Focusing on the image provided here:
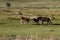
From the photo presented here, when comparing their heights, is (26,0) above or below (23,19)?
below

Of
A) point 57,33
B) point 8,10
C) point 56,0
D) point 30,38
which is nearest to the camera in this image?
point 30,38

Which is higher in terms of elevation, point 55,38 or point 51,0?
point 55,38

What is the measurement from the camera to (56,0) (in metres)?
58.7

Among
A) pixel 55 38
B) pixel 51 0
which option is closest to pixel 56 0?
pixel 51 0

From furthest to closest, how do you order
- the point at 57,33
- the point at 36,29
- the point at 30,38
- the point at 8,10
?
the point at 8,10 → the point at 36,29 → the point at 57,33 → the point at 30,38

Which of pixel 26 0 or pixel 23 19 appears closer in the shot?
pixel 23 19

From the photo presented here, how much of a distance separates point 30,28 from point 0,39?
5.44 meters

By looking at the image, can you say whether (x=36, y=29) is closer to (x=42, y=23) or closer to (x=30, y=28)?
(x=30, y=28)

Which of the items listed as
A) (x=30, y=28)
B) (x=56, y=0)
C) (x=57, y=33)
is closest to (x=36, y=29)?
(x=30, y=28)

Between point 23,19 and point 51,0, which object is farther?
point 51,0

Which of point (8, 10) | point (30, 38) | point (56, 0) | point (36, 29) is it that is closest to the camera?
point (30, 38)

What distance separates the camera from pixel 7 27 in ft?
77.2

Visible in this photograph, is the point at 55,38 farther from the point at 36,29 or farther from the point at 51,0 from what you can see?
the point at 51,0

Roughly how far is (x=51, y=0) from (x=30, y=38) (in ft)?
144
